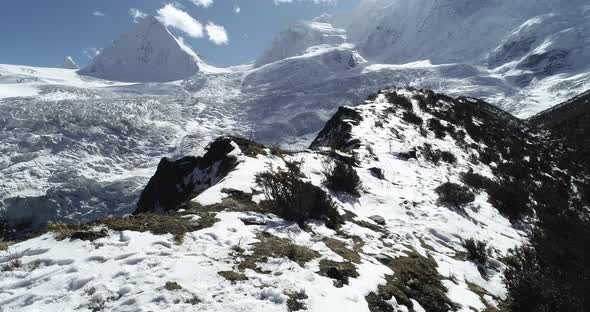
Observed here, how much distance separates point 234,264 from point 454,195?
8353 millimetres

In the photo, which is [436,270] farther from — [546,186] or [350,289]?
[546,186]

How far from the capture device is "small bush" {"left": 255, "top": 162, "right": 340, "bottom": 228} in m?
8.12

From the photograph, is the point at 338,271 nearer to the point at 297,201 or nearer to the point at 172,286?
the point at 172,286

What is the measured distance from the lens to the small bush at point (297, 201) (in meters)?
8.12

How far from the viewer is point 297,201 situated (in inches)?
328

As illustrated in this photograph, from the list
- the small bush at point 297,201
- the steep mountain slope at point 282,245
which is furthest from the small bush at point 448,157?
the small bush at point 297,201

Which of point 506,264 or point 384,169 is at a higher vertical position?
point 384,169

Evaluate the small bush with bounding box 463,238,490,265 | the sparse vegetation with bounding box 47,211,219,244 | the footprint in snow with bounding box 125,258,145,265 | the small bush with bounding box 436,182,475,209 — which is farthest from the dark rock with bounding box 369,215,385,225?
the footprint in snow with bounding box 125,258,145,265

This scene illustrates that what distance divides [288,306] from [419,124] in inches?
702

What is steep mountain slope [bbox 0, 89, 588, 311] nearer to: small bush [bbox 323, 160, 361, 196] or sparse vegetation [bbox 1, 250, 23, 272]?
sparse vegetation [bbox 1, 250, 23, 272]

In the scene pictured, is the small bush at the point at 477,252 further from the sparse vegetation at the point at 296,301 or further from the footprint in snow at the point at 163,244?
the footprint in snow at the point at 163,244

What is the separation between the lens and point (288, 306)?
16.3 feet

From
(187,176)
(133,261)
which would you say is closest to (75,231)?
(133,261)

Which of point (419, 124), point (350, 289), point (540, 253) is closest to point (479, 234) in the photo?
point (540, 253)
